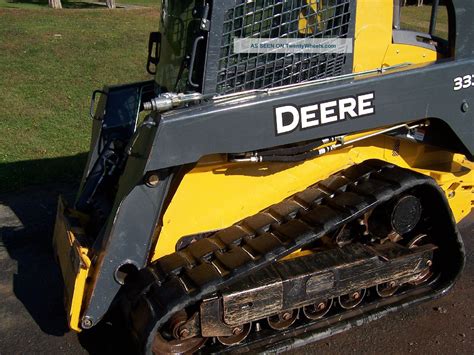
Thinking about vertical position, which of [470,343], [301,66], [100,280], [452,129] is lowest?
[470,343]

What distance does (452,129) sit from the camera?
4.00 m

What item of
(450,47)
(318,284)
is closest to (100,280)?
(318,284)

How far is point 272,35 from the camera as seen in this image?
11.5 feet

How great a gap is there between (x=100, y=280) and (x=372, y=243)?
5.75ft

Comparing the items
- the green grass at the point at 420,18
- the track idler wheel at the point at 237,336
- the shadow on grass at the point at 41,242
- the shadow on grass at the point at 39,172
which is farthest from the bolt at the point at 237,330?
the green grass at the point at 420,18

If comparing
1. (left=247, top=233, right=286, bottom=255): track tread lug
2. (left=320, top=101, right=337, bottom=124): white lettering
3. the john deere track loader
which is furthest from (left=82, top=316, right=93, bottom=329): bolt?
(left=320, top=101, right=337, bottom=124): white lettering

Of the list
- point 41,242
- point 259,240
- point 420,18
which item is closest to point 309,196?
point 259,240

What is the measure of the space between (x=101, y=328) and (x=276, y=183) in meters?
1.53

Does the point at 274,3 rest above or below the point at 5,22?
above

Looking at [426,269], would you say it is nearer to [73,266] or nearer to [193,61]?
[193,61]

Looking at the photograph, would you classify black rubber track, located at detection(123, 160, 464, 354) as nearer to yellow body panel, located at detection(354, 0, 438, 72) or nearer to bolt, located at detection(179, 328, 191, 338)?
bolt, located at detection(179, 328, 191, 338)

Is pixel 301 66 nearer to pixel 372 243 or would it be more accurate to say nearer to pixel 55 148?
pixel 372 243

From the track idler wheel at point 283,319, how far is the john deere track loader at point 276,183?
1cm

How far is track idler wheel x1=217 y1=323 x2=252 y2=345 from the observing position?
3734mm
